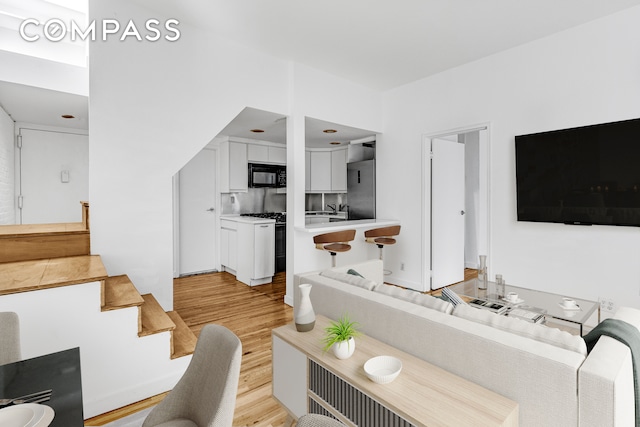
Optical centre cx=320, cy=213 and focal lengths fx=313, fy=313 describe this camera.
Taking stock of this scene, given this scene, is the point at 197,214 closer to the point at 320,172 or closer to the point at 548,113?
Result: the point at 320,172

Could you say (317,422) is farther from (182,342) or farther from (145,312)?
(145,312)

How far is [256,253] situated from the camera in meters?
4.75

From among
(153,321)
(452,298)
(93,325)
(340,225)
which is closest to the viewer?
(452,298)

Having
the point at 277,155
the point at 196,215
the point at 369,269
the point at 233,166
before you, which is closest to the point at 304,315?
the point at 369,269

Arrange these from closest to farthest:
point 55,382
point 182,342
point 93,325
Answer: point 55,382 → point 93,325 → point 182,342

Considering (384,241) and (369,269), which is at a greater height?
(384,241)

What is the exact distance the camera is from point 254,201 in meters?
6.13

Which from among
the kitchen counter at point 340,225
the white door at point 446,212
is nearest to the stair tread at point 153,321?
the kitchen counter at point 340,225

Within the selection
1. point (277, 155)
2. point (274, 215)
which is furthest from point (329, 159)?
point (274, 215)

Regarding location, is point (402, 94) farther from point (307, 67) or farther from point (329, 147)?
point (329, 147)

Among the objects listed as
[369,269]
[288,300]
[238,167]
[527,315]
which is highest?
[238,167]

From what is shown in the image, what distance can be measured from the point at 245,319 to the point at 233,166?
2.99m

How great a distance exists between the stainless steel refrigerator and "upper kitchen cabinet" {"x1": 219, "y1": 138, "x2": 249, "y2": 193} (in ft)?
6.31

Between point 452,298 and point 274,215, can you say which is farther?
point 274,215
